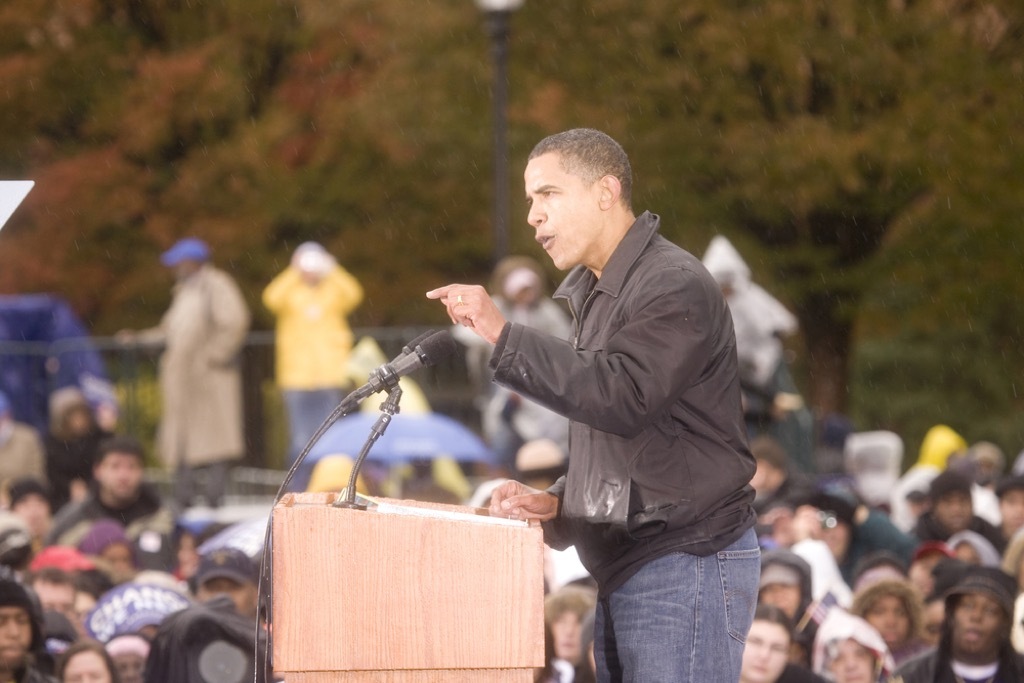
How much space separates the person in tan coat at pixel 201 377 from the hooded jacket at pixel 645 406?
970cm

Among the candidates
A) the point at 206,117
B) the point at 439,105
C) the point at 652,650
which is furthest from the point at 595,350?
the point at 206,117

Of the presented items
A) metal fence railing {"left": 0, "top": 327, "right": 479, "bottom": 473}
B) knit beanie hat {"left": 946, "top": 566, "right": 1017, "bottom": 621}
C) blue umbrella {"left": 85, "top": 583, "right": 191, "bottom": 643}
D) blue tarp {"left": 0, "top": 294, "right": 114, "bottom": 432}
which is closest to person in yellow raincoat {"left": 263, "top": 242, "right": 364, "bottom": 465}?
metal fence railing {"left": 0, "top": 327, "right": 479, "bottom": 473}

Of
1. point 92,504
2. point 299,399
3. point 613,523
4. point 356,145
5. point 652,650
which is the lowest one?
point 652,650

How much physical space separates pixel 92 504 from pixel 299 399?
2.79m

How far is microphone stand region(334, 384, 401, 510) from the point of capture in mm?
4184

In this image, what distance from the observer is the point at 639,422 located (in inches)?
168

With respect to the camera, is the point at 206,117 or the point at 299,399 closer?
the point at 299,399

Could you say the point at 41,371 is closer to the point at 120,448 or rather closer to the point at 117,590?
the point at 120,448

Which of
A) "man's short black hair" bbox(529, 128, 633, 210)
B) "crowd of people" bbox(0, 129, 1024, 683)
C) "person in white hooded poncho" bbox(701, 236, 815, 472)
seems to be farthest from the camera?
"person in white hooded poncho" bbox(701, 236, 815, 472)

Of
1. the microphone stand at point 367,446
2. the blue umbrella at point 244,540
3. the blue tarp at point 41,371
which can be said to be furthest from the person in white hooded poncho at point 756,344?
the microphone stand at point 367,446

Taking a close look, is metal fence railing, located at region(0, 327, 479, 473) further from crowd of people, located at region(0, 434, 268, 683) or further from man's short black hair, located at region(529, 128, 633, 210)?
man's short black hair, located at region(529, 128, 633, 210)

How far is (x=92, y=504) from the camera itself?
11742 mm

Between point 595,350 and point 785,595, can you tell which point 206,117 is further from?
point 595,350

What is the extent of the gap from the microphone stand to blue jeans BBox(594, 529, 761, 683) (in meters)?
0.73
